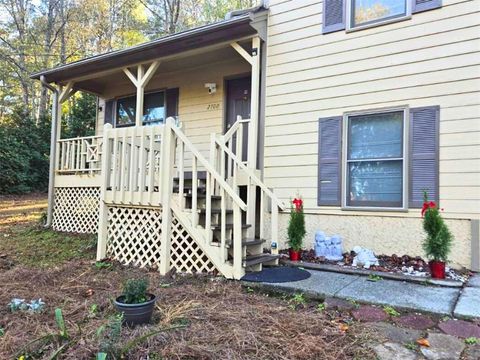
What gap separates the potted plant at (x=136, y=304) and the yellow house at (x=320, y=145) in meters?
1.32

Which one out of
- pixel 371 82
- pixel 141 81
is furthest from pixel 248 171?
pixel 141 81

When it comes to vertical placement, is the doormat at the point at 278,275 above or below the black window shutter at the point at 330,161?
below

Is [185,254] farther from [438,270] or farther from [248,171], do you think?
[438,270]

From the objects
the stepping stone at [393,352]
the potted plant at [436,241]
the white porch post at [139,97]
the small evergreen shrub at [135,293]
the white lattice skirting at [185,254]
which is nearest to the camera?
the stepping stone at [393,352]

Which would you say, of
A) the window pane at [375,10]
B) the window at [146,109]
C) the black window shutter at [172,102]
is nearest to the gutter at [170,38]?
the black window shutter at [172,102]

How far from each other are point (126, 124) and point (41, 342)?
658 centimetres

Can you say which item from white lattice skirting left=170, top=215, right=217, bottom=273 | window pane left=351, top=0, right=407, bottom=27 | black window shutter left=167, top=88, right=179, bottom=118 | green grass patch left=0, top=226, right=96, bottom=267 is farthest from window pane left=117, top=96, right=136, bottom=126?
window pane left=351, top=0, right=407, bottom=27

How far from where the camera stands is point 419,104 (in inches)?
175

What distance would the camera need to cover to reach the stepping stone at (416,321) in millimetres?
2602

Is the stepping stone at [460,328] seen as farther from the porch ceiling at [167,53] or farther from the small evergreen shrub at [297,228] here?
the porch ceiling at [167,53]

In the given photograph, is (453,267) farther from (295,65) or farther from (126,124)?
(126,124)

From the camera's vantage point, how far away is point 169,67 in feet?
23.0

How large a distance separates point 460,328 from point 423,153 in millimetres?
2437

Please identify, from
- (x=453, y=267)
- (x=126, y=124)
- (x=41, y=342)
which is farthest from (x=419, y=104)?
(x=126, y=124)
